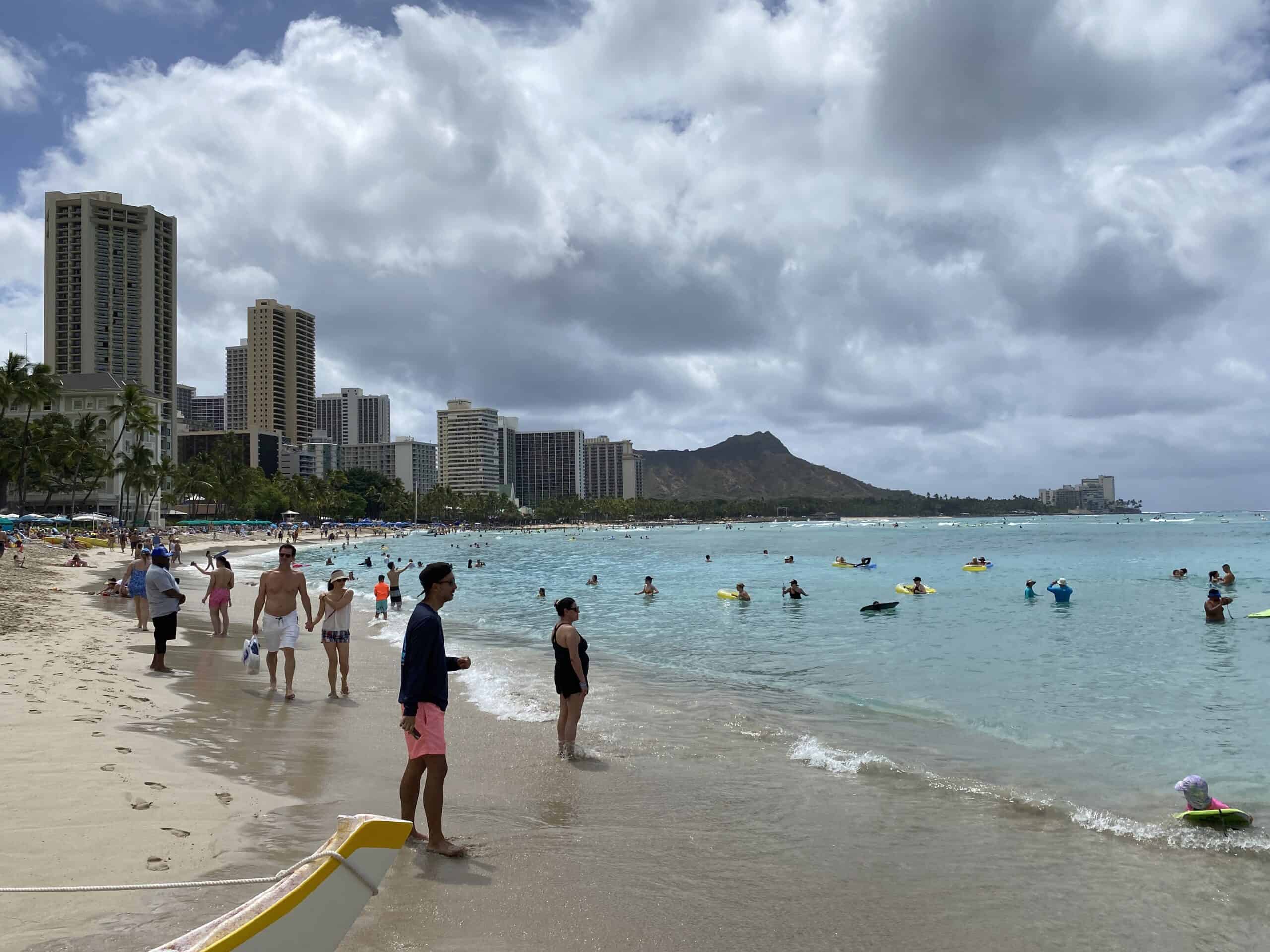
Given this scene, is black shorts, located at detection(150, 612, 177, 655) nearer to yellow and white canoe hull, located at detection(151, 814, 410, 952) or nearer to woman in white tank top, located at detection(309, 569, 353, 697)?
woman in white tank top, located at detection(309, 569, 353, 697)

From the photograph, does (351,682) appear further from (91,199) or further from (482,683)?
(91,199)

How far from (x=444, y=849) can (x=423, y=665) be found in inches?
48.5

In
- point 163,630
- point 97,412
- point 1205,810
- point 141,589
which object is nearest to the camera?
point 1205,810

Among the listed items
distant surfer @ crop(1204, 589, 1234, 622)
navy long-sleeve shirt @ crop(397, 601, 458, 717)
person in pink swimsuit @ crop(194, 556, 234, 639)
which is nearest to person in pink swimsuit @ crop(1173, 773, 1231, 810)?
navy long-sleeve shirt @ crop(397, 601, 458, 717)

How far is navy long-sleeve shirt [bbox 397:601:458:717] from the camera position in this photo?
531cm

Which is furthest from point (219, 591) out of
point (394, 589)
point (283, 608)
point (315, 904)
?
point (315, 904)

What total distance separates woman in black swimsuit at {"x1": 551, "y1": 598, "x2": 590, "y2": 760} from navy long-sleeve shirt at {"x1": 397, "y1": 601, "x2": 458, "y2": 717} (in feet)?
9.56

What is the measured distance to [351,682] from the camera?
12391 millimetres

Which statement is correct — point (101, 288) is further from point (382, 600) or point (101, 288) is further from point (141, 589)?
point (141, 589)

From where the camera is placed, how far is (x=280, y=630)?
1049cm

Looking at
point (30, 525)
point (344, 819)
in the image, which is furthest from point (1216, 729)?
point (30, 525)

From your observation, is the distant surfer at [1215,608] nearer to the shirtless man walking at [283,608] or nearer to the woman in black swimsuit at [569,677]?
the woman in black swimsuit at [569,677]

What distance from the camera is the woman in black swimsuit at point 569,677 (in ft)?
27.1

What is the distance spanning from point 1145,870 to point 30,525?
81103 millimetres
